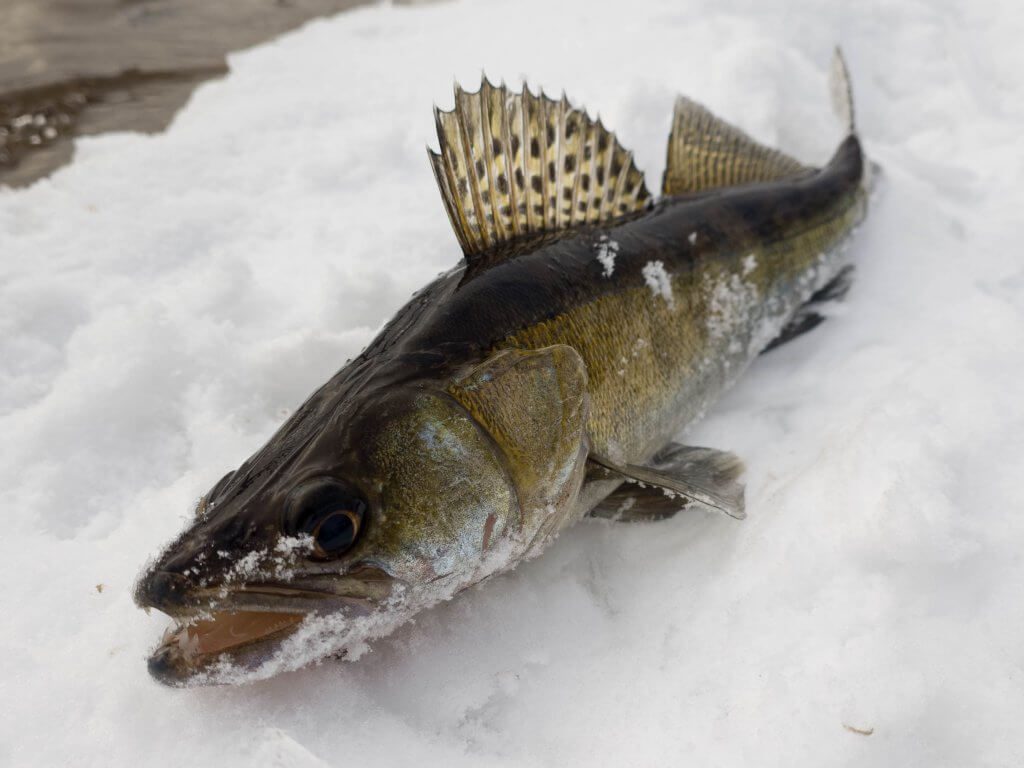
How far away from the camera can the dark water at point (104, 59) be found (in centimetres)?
474

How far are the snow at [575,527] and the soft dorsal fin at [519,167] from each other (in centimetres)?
78

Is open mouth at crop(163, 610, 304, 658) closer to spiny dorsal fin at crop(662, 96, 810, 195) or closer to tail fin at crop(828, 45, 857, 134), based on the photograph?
spiny dorsal fin at crop(662, 96, 810, 195)

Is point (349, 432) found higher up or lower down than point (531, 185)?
lower down

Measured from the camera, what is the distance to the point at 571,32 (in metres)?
5.28

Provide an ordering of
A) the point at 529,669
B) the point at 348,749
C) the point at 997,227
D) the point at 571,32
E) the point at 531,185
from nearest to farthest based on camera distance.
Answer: the point at 348,749
the point at 529,669
the point at 531,185
the point at 997,227
the point at 571,32

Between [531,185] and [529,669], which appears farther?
[531,185]

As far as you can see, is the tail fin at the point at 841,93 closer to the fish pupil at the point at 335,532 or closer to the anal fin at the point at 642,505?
the anal fin at the point at 642,505

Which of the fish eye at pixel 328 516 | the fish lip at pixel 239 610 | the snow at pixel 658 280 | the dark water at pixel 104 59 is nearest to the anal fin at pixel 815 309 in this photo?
the snow at pixel 658 280

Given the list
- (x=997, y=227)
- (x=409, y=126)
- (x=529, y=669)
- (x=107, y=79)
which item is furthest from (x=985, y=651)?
(x=107, y=79)

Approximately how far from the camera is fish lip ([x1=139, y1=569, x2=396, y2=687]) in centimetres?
178

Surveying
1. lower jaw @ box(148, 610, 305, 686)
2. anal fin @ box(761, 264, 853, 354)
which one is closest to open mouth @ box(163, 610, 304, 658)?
lower jaw @ box(148, 610, 305, 686)

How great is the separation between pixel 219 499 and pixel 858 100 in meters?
4.69

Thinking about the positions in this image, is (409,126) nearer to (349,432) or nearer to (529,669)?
(349,432)

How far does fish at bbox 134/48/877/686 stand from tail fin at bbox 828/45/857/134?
0.82 meters
